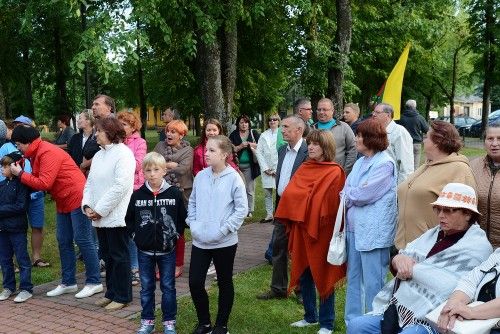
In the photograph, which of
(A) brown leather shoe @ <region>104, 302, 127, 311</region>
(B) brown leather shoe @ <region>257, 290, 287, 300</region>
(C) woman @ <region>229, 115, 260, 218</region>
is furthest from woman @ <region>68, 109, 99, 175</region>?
(C) woman @ <region>229, 115, 260, 218</region>

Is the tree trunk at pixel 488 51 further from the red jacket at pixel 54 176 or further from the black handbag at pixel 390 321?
the black handbag at pixel 390 321

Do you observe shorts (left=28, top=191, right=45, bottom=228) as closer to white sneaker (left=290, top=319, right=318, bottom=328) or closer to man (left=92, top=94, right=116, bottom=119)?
man (left=92, top=94, right=116, bottom=119)

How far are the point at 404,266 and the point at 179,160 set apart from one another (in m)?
3.75

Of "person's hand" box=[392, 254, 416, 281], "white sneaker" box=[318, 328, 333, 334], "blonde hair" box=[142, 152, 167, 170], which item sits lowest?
"white sneaker" box=[318, 328, 333, 334]

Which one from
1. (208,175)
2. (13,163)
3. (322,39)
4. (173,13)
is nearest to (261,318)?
(208,175)

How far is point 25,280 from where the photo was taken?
21.1 ft

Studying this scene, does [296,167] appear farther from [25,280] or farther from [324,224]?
[25,280]

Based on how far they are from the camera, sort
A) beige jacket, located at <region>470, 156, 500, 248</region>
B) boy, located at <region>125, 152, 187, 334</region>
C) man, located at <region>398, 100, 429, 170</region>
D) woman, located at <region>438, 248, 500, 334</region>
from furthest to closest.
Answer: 1. man, located at <region>398, 100, 429, 170</region>
2. boy, located at <region>125, 152, 187, 334</region>
3. beige jacket, located at <region>470, 156, 500, 248</region>
4. woman, located at <region>438, 248, 500, 334</region>

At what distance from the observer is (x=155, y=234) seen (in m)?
5.25

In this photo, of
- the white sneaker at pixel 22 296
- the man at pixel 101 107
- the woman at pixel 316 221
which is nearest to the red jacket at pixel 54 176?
the man at pixel 101 107

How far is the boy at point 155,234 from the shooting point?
5.27m

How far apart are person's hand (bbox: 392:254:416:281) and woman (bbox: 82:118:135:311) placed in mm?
3058

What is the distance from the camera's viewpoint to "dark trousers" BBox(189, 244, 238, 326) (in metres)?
5.06

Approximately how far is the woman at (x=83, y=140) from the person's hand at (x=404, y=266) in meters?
4.22
